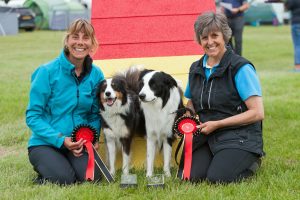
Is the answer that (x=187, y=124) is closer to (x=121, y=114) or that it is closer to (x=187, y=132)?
(x=187, y=132)

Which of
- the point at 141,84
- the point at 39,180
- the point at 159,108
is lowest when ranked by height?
the point at 39,180

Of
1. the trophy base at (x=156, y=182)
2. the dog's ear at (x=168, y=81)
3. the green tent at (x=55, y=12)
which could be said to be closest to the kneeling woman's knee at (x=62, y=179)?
the trophy base at (x=156, y=182)

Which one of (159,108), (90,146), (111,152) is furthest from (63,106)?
(159,108)

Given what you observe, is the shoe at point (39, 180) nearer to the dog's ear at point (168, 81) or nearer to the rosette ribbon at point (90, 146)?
the rosette ribbon at point (90, 146)

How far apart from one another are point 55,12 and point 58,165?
88.2 feet

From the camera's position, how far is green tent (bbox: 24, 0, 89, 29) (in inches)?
1166

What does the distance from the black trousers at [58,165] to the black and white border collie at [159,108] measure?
54 centimetres

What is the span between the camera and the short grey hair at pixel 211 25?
12.6 feet

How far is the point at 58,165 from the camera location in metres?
3.96

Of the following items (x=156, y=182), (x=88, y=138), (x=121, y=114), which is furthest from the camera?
(x=121, y=114)

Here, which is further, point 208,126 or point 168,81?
point 168,81

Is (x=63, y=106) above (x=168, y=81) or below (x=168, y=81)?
below

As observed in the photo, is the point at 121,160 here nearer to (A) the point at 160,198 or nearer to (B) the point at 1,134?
(A) the point at 160,198

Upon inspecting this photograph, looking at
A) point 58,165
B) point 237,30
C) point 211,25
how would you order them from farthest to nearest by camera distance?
point 237,30, point 58,165, point 211,25
